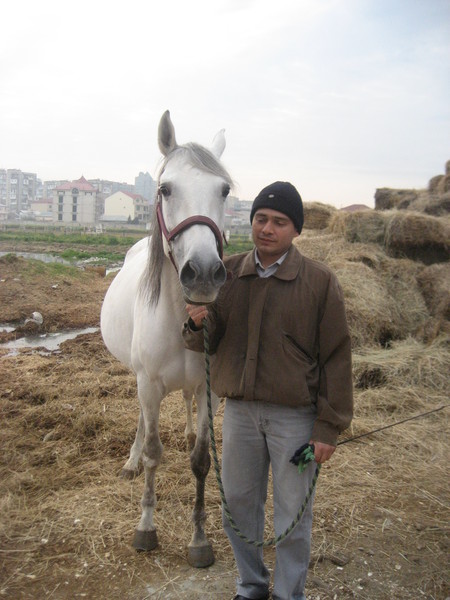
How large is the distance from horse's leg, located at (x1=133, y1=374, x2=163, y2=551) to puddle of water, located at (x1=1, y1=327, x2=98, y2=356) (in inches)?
169

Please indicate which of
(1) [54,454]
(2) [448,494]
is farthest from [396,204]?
(1) [54,454]

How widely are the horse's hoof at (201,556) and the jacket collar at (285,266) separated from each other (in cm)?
157

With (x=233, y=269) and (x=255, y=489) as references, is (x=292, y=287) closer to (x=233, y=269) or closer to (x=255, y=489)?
(x=233, y=269)

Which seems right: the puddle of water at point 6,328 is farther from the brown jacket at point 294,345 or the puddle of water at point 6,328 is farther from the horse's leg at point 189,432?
the brown jacket at point 294,345

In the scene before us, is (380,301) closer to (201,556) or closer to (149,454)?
(149,454)

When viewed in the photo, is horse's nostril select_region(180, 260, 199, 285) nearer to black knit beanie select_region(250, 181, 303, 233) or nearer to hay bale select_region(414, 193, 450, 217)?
black knit beanie select_region(250, 181, 303, 233)

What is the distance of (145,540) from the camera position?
2.73 metres

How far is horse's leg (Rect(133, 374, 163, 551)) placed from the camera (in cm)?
273

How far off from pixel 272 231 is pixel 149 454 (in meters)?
1.61

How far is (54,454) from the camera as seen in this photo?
3.75 meters

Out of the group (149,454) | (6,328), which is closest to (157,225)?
(149,454)

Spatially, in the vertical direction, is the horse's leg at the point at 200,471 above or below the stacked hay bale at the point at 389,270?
below

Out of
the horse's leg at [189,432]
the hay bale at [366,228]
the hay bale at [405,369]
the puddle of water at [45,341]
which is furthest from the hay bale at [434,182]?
the horse's leg at [189,432]

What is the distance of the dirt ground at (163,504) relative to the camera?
96.7 inches
